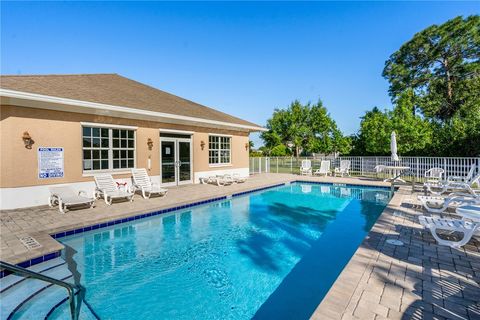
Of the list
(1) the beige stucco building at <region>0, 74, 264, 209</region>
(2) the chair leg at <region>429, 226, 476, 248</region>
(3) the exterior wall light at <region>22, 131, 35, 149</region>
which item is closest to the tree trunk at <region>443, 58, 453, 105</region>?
(1) the beige stucco building at <region>0, 74, 264, 209</region>

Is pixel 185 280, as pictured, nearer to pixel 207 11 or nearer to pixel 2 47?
pixel 2 47

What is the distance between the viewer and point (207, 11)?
14109mm

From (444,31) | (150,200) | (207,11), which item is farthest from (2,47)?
(444,31)

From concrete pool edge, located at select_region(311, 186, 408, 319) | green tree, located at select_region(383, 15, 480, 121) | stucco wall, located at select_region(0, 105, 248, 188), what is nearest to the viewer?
concrete pool edge, located at select_region(311, 186, 408, 319)

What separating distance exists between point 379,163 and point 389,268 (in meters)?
15.1

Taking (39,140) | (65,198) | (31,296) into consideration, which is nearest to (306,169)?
(65,198)

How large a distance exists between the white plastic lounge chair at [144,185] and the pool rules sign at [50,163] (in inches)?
95.3

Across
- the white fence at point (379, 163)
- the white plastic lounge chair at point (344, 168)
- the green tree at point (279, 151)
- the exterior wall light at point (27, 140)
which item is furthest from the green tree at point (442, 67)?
the exterior wall light at point (27, 140)

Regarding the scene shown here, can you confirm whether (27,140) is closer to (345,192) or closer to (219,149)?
(219,149)

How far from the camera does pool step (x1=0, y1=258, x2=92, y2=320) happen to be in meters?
3.33

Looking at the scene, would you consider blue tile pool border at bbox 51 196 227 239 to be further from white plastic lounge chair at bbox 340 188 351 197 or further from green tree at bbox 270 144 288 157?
green tree at bbox 270 144 288 157

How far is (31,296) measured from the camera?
3725mm

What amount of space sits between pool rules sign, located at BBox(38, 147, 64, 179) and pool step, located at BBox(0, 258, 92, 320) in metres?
4.58

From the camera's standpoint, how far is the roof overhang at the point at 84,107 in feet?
22.6
